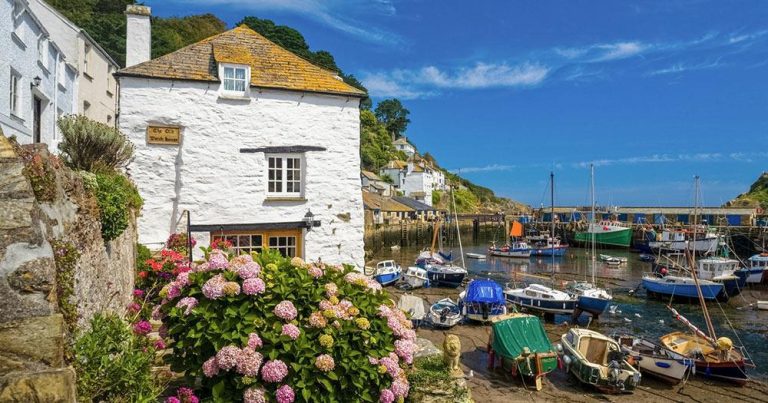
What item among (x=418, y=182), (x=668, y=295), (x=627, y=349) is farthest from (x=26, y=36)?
(x=418, y=182)

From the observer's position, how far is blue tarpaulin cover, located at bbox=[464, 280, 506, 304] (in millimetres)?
18391

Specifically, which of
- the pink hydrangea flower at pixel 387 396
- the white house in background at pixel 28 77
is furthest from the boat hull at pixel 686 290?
the white house in background at pixel 28 77

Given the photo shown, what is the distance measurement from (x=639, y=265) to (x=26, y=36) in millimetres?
45067

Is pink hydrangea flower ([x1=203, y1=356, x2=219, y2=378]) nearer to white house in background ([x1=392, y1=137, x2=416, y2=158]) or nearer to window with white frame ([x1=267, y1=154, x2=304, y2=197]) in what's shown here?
window with white frame ([x1=267, y1=154, x2=304, y2=197])

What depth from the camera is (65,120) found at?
26.2 feet

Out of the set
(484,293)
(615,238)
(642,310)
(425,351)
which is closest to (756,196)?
(615,238)

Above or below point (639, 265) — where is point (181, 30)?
above

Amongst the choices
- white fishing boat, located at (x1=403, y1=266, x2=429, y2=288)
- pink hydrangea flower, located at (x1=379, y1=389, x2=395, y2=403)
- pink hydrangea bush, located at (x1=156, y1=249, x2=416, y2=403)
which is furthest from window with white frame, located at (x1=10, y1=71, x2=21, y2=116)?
white fishing boat, located at (x1=403, y1=266, x2=429, y2=288)

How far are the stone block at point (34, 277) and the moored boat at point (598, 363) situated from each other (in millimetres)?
12937

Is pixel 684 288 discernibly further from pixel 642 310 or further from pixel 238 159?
pixel 238 159

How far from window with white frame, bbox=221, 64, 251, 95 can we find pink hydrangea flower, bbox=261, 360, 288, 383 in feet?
31.3

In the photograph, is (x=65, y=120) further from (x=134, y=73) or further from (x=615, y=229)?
(x=615, y=229)

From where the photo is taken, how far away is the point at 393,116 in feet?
361

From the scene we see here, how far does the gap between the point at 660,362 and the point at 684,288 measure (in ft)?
45.9
